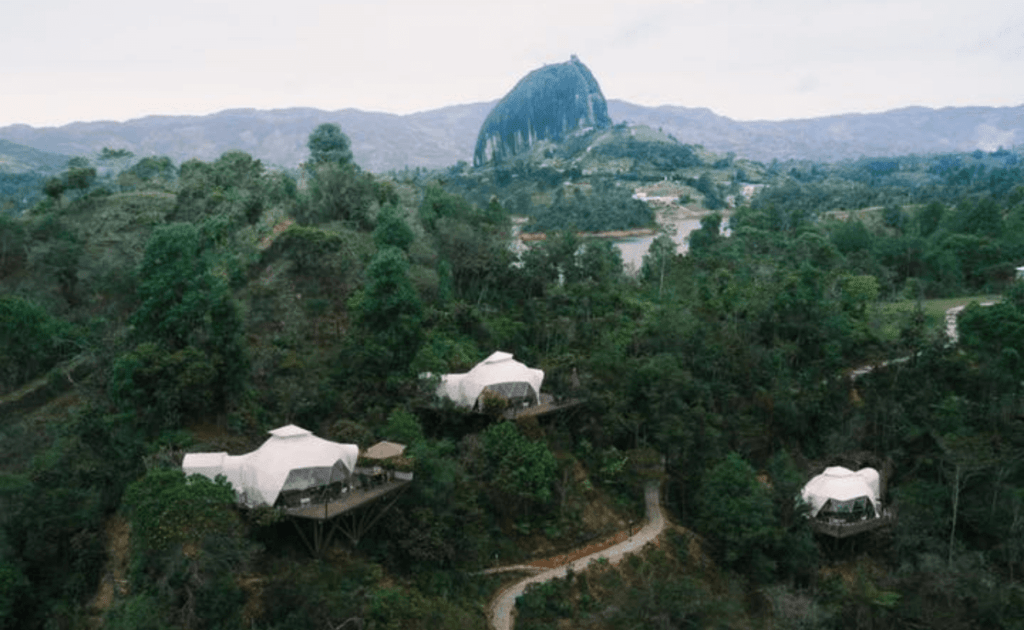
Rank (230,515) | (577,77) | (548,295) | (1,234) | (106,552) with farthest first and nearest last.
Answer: (577,77), (1,234), (548,295), (106,552), (230,515)

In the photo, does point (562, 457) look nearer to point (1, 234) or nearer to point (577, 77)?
point (1, 234)

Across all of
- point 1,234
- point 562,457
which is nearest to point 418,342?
point 562,457

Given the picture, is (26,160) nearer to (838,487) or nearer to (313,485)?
(313,485)

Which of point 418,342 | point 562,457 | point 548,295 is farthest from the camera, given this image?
point 548,295

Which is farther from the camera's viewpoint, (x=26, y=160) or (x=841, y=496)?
(x=26, y=160)

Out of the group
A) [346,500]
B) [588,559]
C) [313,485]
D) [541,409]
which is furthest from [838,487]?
[313,485]
